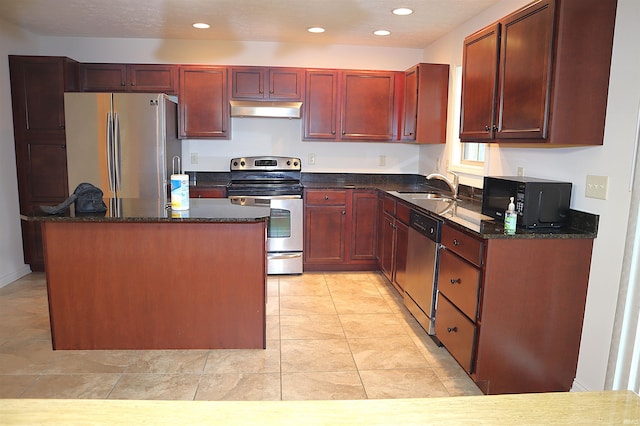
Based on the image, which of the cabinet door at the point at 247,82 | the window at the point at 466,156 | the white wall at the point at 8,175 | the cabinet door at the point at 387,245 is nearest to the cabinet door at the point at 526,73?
the window at the point at 466,156

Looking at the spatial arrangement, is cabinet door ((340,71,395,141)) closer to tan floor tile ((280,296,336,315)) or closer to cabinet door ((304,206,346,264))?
cabinet door ((304,206,346,264))

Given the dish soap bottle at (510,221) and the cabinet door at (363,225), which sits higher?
the dish soap bottle at (510,221)

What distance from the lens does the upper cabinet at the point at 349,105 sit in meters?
4.70

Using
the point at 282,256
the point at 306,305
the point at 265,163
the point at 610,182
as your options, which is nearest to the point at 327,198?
the point at 282,256

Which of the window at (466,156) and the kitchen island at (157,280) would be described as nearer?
the kitchen island at (157,280)

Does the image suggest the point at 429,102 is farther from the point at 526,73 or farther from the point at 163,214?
the point at 163,214

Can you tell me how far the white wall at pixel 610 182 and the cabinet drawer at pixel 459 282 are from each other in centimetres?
58

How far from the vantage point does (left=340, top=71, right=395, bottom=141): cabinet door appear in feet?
15.5

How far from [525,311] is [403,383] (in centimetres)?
78

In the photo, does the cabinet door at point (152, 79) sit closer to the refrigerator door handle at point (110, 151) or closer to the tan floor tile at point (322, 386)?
the refrigerator door handle at point (110, 151)

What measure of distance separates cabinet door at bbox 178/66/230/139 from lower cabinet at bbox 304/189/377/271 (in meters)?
1.18

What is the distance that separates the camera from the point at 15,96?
4.28 meters

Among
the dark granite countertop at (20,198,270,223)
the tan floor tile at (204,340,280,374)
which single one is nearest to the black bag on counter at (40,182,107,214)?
the dark granite countertop at (20,198,270,223)

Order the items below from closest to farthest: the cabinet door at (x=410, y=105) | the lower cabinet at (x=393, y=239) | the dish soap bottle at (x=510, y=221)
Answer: the dish soap bottle at (x=510, y=221)
the lower cabinet at (x=393, y=239)
the cabinet door at (x=410, y=105)
